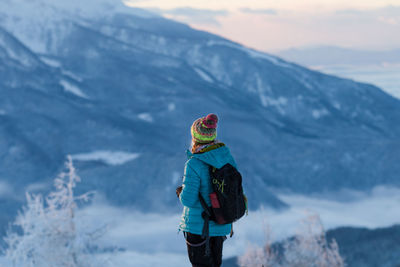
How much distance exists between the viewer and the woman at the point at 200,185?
16.9 feet

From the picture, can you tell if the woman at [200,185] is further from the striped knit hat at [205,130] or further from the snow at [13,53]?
the snow at [13,53]

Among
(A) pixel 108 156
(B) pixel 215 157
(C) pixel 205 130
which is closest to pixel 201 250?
(B) pixel 215 157

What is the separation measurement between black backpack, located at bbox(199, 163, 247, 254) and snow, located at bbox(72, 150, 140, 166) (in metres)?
101

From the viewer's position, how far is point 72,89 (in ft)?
488

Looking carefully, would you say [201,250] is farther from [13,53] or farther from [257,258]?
[13,53]

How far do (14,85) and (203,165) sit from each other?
144656 mm

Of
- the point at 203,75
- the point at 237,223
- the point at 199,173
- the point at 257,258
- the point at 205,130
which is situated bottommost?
the point at 237,223

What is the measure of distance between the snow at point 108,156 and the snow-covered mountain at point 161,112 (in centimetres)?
37

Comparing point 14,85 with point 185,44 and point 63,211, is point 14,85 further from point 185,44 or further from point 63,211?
point 63,211

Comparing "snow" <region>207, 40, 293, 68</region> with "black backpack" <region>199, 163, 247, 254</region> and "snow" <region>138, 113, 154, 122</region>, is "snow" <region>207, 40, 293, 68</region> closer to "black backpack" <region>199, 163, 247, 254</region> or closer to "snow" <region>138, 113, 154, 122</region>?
"snow" <region>138, 113, 154, 122</region>

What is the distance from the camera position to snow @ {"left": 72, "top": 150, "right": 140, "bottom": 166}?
108m

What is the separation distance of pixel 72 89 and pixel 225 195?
150m

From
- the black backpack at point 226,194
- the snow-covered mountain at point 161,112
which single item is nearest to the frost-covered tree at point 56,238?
the black backpack at point 226,194

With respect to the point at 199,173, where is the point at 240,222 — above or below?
below
